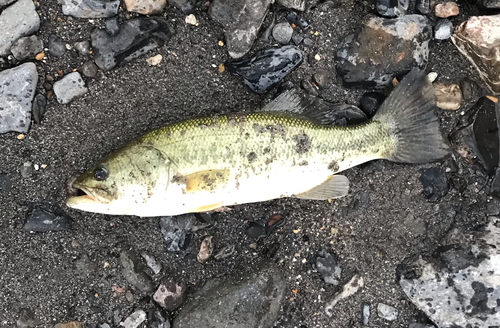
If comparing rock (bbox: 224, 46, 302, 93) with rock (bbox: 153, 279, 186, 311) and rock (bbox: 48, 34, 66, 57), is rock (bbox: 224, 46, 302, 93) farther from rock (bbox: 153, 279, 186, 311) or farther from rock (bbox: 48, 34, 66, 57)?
rock (bbox: 153, 279, 186, 311)

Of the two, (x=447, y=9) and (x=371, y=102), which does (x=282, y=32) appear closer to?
(x=371, y=102)

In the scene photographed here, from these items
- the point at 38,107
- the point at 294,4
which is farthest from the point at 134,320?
the point at 294,4

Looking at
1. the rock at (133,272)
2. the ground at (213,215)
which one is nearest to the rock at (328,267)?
the ground at (213,215)

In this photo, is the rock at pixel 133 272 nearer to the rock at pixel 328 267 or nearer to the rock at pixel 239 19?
the rock at pixel 328 267

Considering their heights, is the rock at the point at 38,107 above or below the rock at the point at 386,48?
below

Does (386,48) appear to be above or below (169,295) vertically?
above

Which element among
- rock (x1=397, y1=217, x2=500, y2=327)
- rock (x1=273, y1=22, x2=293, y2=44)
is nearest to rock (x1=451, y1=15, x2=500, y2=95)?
rock (x1=397, y1=217, x2=500, y2=327)

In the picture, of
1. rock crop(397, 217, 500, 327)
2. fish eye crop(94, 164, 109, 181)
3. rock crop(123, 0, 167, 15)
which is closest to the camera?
fish eye crop(94, 164, 109, 181)
